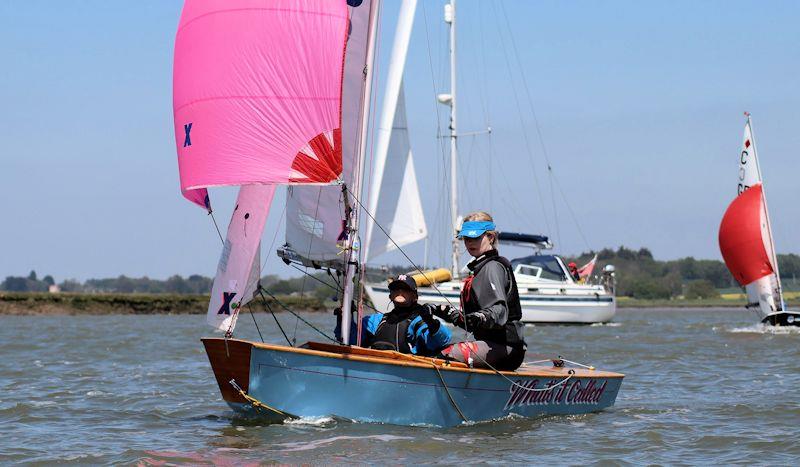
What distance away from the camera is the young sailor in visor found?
9.41 metres

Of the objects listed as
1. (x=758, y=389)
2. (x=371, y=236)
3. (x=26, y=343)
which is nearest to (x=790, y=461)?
(x=758, y=389)

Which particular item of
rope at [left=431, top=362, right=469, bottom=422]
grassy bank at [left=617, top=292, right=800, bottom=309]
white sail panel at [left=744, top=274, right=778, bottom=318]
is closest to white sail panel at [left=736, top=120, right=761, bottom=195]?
white sail panel at [left=744, top=274, right=778, bottom=318]

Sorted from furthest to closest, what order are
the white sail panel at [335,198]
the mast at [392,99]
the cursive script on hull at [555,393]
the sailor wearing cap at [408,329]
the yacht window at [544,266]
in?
the yacht window at [544,266] → the mast at [392,99] → the white sail panel at [335,198] → the cursive script on hull at [555,393] → the sailor wearing cap at [408,329]

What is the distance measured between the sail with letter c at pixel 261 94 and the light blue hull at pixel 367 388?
31.2 inches


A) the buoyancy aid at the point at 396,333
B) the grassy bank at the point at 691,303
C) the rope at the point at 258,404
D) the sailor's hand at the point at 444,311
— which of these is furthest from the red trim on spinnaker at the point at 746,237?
the grassy bank at the point at 691,303

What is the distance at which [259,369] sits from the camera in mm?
9508

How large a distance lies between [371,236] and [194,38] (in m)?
20.9

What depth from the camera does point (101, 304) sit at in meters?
59.8

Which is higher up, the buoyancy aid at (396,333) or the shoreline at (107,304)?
the shoreline at (107,304)

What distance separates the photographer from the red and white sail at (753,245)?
98.9ft

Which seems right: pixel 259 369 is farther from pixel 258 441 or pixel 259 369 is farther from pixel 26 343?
pixel 26 343

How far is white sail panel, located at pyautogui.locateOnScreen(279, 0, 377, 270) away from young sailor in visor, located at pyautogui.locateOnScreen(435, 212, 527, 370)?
1.38 m

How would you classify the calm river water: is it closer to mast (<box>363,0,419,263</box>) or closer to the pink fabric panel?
the pink fabric panel

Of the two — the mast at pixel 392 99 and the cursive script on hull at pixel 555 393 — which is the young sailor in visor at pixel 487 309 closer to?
the cursive script on hull at pixel 555 393
